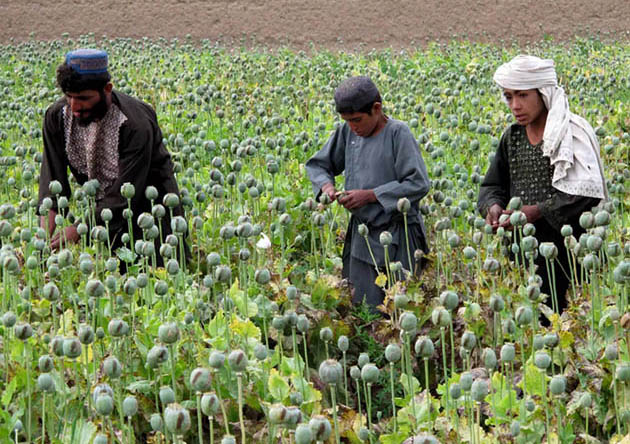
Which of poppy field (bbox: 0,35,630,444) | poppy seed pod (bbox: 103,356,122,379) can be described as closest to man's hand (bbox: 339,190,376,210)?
poppy field (bbox: 0,35,630,444)

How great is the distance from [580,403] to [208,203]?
144 inches

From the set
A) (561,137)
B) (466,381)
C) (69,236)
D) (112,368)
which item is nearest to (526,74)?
(561,137)

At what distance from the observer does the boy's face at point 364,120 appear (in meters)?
4.34

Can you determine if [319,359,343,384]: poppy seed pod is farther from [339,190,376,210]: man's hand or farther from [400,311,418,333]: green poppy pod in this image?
[339,190,376,210]: man's hand

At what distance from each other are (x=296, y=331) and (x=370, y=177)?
34.4 inches

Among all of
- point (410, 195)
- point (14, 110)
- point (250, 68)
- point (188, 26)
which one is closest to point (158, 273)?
point (410, 195)

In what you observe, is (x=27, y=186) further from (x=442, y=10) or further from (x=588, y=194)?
(x=442, y=10)

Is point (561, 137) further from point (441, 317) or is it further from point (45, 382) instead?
point (45, 382)

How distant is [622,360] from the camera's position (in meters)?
3.06

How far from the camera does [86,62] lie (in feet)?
14.6

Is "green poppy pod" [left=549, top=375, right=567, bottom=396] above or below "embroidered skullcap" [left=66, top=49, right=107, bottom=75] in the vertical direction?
below

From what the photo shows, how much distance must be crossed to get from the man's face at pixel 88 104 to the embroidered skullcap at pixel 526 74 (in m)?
1.85

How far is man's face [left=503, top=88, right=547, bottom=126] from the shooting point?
4340mm

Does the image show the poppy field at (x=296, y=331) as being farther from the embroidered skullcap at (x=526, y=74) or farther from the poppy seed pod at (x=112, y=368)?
the embroidered skullcap at (x=526, y=74)
